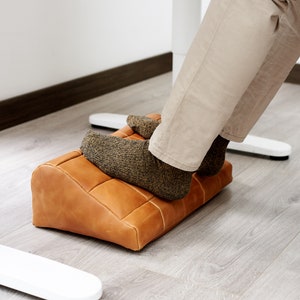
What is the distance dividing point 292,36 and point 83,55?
1133mm

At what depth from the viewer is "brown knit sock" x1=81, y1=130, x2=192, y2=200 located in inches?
47.9

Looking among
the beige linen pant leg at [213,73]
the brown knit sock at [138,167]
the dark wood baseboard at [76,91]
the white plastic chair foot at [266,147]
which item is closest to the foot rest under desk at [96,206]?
the brown knit sock at [138,167]

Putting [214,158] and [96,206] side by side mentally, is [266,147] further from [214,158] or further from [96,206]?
[96,206]

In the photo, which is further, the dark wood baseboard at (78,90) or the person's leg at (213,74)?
the dark wood baseboard at (78,90)

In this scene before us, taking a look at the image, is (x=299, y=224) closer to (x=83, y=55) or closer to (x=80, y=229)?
(x=80, y=229)

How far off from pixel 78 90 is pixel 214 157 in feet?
3.31

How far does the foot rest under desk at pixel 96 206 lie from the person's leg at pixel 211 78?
77 mm

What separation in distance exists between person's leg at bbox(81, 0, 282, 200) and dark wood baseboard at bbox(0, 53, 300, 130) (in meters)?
0.89

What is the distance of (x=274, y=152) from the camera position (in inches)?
66.5

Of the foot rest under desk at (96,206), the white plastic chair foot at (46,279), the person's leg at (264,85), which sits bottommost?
the white plastic chair foot at (46,279)

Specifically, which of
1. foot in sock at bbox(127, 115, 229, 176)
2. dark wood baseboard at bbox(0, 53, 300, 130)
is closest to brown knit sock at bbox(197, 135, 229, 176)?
foot in sock at bbox(127, 115, 229, 176)

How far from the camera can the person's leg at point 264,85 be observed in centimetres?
129

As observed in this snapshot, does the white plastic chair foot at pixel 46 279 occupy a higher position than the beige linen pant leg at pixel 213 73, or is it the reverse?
the beige linen pant leg at pixel 213 73

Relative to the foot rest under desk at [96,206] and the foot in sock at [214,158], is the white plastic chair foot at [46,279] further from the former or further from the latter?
the foot in sock at [214,158]
